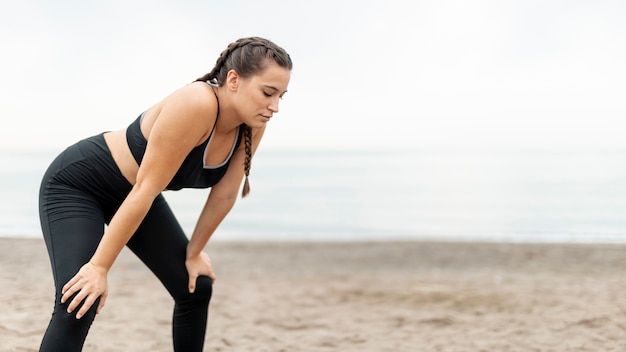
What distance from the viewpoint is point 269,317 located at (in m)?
4.85

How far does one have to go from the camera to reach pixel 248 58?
2.27 metres

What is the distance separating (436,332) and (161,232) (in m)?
2.37

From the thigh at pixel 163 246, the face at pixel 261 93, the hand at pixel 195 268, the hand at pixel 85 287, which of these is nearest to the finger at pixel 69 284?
the hand at pixel 85 287

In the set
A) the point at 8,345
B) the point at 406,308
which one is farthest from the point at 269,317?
the point at 8,345

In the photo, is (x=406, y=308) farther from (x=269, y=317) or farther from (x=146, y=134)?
(x=146, y=134)

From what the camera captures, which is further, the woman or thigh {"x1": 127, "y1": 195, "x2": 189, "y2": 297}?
thigh {"x1": 127, "y1": 195, "x2": 189, "y2": 297}

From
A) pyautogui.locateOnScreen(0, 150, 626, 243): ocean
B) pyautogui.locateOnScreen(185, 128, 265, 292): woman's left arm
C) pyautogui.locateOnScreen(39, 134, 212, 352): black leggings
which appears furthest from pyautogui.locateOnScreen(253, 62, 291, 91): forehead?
pyautogui.locateOnScreen(0, 150, 626, 243): ocean

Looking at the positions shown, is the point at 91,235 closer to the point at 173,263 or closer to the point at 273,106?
the point at 173,263

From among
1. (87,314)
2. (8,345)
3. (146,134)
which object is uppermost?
(146,134)

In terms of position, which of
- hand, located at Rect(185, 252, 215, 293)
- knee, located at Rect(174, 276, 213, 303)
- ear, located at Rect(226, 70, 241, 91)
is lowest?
knee, located at Rect(174, 276, 213, 303)

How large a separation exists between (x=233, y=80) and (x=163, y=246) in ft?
2.56

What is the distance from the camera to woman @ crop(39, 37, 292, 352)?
7.30 feet

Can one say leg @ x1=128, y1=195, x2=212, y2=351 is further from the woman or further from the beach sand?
the beach sand

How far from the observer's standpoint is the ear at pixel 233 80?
2.31 m
